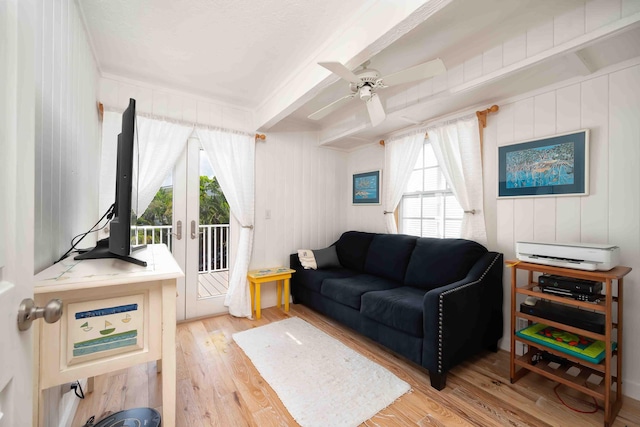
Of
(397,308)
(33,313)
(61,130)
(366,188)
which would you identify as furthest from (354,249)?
(33,313)

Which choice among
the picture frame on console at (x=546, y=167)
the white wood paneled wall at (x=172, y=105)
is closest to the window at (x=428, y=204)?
the picture frame on console at (x=546, y=167)

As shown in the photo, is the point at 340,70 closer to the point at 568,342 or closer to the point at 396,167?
the point at 396,167

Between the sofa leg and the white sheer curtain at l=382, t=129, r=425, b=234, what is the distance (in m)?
1.76

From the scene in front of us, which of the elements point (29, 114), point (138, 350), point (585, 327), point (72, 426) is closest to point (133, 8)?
point (29, 114)

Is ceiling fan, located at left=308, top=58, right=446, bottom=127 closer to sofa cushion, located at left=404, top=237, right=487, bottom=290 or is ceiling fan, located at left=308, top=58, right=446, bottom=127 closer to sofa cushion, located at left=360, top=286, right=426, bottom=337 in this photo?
sofa cushion, located at left=404, top=237, right=487, bottom=290

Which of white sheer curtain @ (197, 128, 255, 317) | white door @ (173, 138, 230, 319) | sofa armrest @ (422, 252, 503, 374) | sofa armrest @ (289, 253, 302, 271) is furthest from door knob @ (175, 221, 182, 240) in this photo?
sofa armrest @ (422, 252, 503, 374)

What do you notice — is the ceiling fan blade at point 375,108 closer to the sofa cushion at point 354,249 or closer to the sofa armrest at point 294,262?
the sofa cushion at point 354,249

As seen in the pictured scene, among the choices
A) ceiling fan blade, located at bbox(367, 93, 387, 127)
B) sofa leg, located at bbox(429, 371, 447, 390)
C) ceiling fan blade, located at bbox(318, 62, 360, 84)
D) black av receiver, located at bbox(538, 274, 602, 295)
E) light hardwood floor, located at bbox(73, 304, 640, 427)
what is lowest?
light hardwood floor, located at bbox(73, 304, 640, 427)

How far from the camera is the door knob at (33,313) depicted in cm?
58

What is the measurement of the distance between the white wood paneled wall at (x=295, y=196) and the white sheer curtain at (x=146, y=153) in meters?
0.97

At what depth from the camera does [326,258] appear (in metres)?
3.53

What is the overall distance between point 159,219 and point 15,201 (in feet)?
8.30

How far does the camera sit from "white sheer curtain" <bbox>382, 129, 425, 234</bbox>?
316 centimetres

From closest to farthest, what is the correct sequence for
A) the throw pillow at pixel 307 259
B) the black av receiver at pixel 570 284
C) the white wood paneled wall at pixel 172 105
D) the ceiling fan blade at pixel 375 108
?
1. the black av receiver at pixel 570 284
2. the ceiling fan blade at pixel 375 108
3. the white wood paneled wall at pixel 172 105
4. the throw pillow at pixel 307 259
